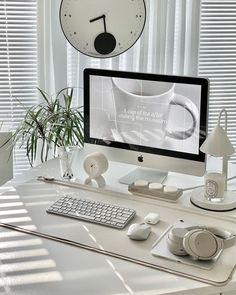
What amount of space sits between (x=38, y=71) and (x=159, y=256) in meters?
1.49

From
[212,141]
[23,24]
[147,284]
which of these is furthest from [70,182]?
[23,24]

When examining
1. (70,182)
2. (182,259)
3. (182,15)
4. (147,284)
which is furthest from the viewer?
(182,15)

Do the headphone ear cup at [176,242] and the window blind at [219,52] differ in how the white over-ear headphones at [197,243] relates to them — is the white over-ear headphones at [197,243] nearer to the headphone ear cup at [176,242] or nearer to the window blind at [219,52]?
the headphone ear cup at [176,242]

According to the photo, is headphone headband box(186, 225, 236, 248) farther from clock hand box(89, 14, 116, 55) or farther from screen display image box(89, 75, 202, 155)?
clock hand box(89, 14, 116, 55)

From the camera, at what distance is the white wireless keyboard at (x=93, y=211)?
1885 mm

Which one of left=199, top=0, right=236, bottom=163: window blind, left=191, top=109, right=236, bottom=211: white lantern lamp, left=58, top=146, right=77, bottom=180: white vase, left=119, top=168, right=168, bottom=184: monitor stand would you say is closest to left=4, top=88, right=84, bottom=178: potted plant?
left=58, top=146, right=77, bottom=180: white vase

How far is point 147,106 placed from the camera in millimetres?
2170

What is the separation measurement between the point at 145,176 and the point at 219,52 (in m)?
1.04

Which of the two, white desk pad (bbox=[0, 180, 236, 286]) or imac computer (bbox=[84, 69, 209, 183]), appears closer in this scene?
white desk pad (bbox=[0, 180, 236, 286])

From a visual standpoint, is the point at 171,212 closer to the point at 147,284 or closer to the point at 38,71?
the point at 147,284

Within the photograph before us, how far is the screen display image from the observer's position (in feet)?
6.85

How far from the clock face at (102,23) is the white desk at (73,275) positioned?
1128mm

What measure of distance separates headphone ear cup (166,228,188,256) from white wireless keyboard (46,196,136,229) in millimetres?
217

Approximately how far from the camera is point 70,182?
2.23m
